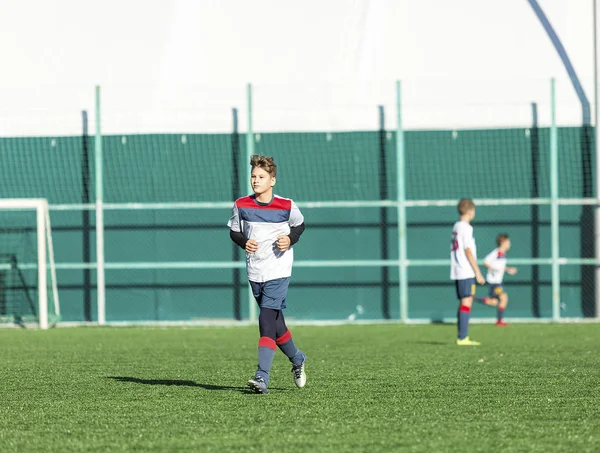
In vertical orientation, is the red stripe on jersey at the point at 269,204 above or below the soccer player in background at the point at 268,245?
above

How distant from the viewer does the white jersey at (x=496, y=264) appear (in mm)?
18312

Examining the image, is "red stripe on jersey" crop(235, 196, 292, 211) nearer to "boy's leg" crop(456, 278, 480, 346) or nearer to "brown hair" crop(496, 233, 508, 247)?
"boy's leg" crop(456, 278, 480, 346)

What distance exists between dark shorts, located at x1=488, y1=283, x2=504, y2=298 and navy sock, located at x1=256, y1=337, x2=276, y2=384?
1008 cm

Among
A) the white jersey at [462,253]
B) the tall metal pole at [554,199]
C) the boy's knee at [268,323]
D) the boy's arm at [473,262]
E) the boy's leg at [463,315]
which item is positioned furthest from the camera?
the tall metal pole at [554,199]

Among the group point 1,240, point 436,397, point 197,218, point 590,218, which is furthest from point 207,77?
point 436,397

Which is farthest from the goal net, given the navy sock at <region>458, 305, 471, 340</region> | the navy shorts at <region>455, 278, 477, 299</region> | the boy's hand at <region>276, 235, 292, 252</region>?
the boy's hand at <region>276, 235, 292, 252</region>

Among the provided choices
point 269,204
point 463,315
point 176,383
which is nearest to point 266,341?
point 269,204

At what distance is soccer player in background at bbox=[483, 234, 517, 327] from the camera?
18.3 metres

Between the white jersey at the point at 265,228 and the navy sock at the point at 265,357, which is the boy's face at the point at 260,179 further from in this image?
the navy sock at the point at 265,357

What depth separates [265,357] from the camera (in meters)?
8.59

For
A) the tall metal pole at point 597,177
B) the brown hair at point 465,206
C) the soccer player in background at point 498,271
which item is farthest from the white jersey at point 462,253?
the tall metal pole at point 597,177

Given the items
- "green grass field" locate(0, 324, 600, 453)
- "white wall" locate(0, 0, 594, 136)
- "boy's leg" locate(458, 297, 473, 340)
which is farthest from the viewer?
"white wall" locate(0, 0, 594, 136)

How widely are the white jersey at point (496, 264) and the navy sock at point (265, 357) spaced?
32.9ft

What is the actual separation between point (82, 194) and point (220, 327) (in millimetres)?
3107
